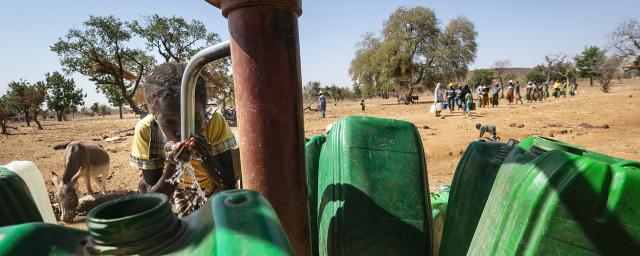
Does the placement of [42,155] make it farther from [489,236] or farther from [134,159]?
[489,236]

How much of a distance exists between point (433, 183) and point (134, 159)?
405 cm

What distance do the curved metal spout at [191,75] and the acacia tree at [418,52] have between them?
2656cm

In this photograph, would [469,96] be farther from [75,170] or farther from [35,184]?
[35,184]

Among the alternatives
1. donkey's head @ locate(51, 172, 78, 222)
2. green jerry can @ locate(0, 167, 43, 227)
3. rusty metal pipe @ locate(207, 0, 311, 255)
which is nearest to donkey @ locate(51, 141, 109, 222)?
donkey's head @ locate(51, 172, 78, 222)

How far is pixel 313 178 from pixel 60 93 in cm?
4227

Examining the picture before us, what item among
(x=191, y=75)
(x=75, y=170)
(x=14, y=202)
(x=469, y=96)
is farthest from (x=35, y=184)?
(x=469, y=96)

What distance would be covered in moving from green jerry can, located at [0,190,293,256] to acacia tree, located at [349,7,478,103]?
88.7 feet

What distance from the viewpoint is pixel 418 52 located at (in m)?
27.4

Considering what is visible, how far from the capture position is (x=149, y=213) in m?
0.66

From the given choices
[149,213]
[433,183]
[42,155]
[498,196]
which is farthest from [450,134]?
[42,155]

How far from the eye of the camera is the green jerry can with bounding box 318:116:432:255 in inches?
53.5

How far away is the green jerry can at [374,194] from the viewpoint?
53.5 inches

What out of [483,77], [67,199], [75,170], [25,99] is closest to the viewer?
[67,199]

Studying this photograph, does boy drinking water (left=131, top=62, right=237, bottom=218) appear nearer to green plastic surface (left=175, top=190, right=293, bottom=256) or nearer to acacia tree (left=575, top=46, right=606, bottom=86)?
green plastic surface (left=175, top=190, right=293, bottom=256)
